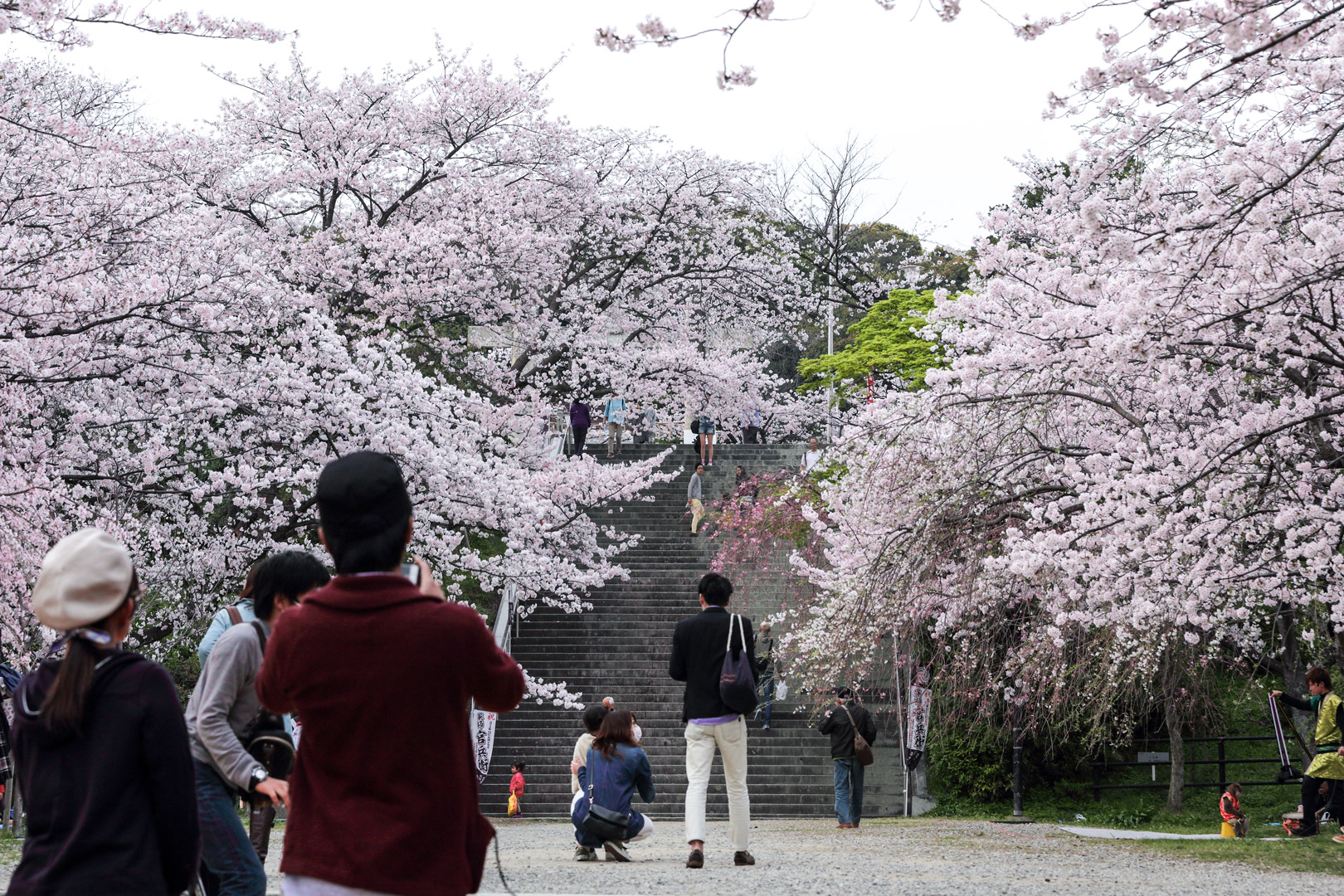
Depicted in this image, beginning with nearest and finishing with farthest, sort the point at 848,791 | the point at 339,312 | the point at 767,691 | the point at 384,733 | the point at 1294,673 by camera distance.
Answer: the point at 384,733
the point at 848,791
the point at 1294,673
the point at 339,312
the point at 767,691

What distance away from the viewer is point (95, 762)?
288 centimetres

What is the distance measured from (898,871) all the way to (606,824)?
6.87 ft

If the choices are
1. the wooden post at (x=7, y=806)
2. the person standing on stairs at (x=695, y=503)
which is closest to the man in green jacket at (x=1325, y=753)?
the wooden post at (x=7, y=806)

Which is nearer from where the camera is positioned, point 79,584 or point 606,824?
point 79,584

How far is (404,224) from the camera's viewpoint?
18844 mm

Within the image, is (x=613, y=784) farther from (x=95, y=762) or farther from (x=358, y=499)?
(x=358, y=499)

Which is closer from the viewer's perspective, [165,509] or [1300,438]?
[1300,438]

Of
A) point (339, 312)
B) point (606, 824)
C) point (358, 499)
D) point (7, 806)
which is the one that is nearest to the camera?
point (358, 499)

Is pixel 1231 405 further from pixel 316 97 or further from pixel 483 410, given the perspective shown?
pixel 316 97

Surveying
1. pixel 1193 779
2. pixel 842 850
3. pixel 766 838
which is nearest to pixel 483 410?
pixel 766 838

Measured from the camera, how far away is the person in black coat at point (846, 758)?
Result: 13.4m

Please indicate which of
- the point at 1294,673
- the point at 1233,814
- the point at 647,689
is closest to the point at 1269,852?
the point at 1233,814

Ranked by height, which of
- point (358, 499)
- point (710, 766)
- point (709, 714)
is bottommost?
point (710, 766)

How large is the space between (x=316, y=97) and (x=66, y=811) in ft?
63.1
